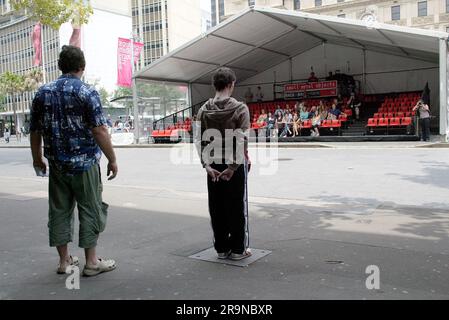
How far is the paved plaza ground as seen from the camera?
3.65m

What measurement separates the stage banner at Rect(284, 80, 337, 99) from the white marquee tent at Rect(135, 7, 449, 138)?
7.84ft

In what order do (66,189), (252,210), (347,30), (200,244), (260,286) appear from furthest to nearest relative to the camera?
(347,30) → (252,210) → (200,244) → (66,189) → (260,286)

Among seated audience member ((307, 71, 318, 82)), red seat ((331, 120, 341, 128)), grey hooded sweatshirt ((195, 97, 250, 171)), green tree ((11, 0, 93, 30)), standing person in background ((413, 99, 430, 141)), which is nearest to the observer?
grey hooded sweatshirt ((195, 97, 250, 171))

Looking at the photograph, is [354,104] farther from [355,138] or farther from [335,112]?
[355,138]

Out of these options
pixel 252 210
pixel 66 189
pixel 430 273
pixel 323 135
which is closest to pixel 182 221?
pixel 252 210

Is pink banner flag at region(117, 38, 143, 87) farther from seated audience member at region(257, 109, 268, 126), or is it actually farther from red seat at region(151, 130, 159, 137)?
seated audience member at region(257, 109, 268, 126)

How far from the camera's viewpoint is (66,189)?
13.0 ft

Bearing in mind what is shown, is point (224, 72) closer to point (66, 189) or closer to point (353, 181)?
point (66, 189)

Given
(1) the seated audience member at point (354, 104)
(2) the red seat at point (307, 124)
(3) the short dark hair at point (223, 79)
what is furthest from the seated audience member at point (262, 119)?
(3) the short dark hair at point (223, 79)

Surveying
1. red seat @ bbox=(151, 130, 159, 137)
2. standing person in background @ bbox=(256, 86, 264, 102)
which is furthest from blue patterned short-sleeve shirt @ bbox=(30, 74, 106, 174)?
standing person in background @ bbox=(256, 86, 264, 102)

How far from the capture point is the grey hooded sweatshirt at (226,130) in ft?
13.9

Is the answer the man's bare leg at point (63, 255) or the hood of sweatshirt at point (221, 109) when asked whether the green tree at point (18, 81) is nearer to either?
the man's bare leg at point (63, 255)

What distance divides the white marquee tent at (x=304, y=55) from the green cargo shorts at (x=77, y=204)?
1626 cm
